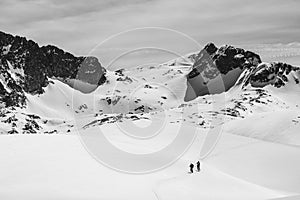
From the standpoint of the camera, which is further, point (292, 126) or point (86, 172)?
point (292, 126)

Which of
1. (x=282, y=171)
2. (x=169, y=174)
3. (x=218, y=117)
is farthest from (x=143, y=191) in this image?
(x=218, y=117)

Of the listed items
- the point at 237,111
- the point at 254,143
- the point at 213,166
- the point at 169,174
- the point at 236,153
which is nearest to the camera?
the point at 169,174

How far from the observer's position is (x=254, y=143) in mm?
62000

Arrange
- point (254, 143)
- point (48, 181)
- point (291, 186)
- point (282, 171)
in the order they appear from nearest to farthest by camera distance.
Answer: point (48, 181) < point (291, 186) < point (282, 171) < point (254, 143)

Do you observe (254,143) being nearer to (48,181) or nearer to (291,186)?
(291,186)

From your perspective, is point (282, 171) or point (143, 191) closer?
point (143, 191)

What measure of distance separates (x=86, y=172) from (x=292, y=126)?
54927 mm

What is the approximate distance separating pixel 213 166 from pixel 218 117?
95177 millimetres

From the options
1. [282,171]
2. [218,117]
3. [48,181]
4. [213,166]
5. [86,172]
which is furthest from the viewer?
[218,117]

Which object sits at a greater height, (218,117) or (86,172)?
(218,117)

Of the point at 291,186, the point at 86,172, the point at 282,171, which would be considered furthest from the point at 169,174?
the point at 282,171

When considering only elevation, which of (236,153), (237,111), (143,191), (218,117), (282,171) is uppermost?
(237,111)

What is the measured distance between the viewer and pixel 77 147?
40.6 metres

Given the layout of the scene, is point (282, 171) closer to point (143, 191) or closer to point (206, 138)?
point (143, 191)
